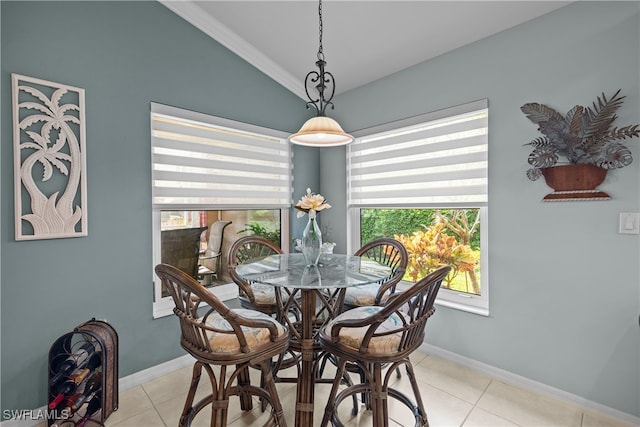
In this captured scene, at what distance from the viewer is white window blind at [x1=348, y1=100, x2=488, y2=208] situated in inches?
95.9

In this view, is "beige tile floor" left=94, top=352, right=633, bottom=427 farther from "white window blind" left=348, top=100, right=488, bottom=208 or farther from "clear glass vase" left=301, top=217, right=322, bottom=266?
"white window blind" left=348, top=100, right=488, bottom=208

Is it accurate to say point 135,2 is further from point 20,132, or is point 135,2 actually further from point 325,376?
Answer: point 325,376

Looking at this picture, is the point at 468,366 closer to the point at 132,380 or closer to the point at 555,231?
the point at 555,231

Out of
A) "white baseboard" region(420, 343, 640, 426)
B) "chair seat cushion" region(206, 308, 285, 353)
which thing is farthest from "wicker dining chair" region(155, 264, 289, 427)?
"white baseboard" region(420, 343, 640, 426)

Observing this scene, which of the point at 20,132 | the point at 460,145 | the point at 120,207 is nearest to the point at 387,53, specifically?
the point at 460,145

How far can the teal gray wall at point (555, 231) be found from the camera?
182cm

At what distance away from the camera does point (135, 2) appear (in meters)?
2.26

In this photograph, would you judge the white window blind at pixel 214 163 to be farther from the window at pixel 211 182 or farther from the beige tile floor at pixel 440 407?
the beige tile floor at pixel 440 407

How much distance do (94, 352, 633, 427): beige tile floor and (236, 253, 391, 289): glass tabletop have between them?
2.96 feet

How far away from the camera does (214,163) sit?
9.05 ft

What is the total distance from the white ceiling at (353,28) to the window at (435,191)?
54cm

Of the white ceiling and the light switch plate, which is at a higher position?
the white ceiling

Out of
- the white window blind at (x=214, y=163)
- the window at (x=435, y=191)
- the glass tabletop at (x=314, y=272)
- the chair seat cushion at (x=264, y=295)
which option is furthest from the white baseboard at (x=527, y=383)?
the white window blind at (x=214, y=163)

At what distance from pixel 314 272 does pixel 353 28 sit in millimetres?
1933
